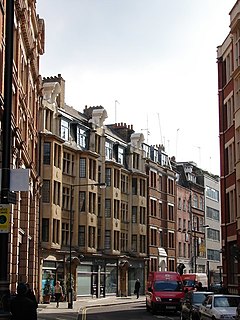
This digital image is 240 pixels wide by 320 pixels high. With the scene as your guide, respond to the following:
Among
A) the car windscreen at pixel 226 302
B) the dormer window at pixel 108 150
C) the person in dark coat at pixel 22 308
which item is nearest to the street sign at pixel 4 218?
the person in dark coat at pixel 22 308

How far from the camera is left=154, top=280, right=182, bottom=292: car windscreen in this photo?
35.5 meters

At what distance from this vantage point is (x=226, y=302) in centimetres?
2150

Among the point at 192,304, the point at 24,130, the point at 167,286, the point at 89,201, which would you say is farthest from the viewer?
the point at 89,201

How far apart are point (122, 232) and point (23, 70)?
30.0 metres

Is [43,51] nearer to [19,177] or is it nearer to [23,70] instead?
[23,70]

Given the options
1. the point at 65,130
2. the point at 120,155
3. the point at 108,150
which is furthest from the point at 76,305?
the point at 120,155

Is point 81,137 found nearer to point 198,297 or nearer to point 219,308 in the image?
point 198,297

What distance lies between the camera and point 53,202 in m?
50.8

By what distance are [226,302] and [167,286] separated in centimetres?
1440

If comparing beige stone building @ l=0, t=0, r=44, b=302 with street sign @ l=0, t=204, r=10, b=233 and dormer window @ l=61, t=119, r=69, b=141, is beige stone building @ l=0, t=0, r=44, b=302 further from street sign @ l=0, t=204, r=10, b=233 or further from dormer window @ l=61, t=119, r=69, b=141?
street sign @ l=0, t=204, r=10, b=233

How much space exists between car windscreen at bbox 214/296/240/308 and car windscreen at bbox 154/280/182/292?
13.8m

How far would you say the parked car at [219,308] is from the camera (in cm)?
1983

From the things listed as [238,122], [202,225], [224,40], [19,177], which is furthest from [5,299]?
[202,225]

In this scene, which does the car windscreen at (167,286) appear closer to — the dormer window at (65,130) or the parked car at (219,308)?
the parked car at (219,308)
